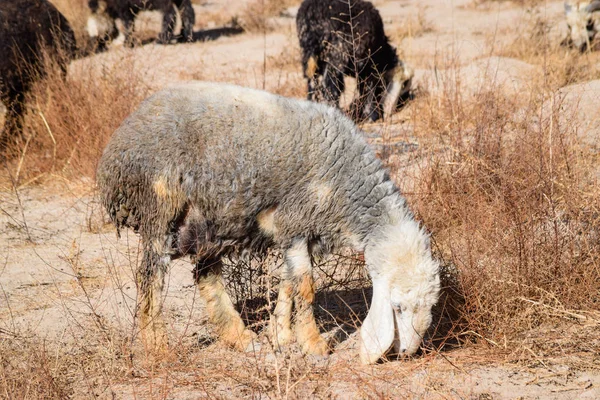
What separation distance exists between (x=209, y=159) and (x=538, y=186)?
78.4 inches

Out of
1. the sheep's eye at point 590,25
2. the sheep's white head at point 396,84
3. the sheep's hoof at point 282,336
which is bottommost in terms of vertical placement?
the sheep's hoof at point 282,336

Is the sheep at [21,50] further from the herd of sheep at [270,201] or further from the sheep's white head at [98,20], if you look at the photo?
the sheep's white head at [98,20]

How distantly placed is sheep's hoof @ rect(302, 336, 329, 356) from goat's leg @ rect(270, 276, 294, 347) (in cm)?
12

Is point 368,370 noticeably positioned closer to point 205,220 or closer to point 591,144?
point 205,220

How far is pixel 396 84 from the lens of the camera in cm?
995

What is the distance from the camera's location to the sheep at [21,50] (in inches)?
324

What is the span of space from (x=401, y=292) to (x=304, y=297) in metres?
0.59

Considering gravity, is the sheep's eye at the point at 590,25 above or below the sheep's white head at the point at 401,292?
above

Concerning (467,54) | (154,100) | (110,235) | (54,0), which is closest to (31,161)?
(110,235)

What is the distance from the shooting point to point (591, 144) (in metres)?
6.33

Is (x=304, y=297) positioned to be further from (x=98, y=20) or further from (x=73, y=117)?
(x=98, y=20)

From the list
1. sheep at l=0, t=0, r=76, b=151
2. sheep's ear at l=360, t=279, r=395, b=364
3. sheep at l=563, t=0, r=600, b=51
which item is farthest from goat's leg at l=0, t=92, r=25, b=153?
sheep at l=563, t=0, r=600, b=51

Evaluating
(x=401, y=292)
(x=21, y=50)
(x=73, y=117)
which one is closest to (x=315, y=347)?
(x=401, y=292)

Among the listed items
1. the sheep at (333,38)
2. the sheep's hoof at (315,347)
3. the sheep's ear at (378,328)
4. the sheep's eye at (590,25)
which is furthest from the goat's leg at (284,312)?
the sheep's eye at (590,25)
